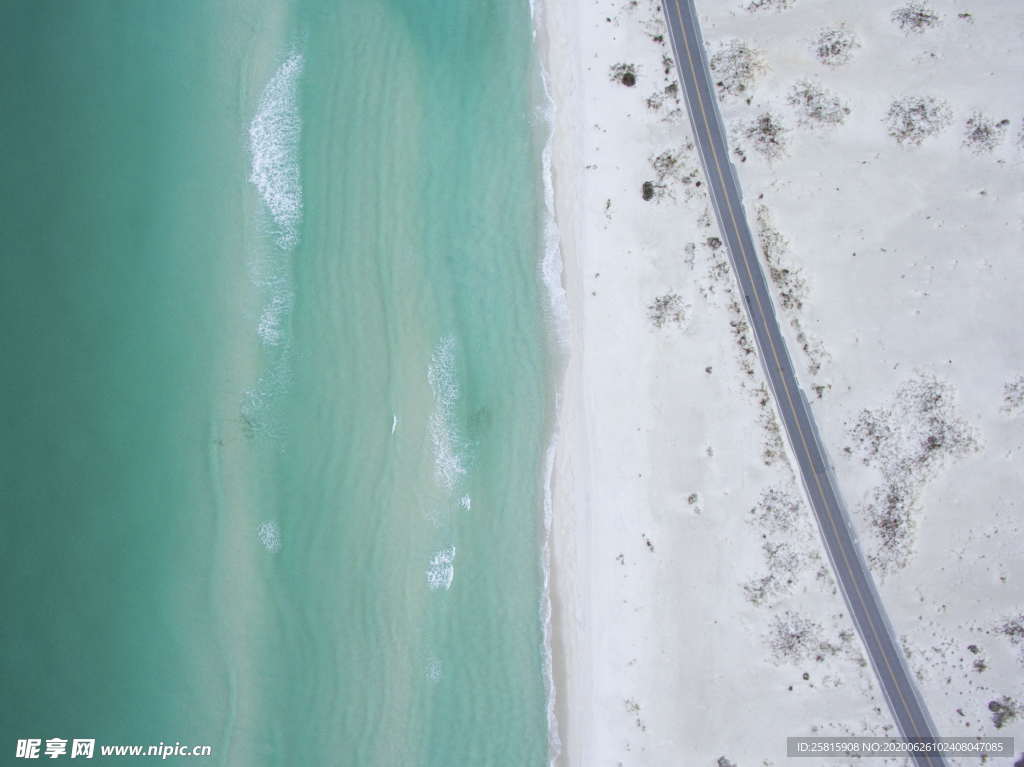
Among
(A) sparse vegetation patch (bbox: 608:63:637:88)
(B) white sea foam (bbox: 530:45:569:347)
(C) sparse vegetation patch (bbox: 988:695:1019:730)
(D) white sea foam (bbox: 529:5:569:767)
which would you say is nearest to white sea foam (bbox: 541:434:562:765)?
(D) white sea foam (bbox: 529:5:569:767)

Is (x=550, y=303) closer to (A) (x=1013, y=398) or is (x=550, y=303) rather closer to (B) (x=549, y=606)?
(B) (x=549, y=606)

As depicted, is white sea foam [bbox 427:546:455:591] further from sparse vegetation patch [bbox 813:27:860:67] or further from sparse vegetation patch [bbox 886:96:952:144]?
sparse vegetation patch [bbox 813:27:860:67]

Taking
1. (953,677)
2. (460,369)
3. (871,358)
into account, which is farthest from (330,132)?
(953,677)

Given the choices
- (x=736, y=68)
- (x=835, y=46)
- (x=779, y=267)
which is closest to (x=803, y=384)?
(x=779, y=267)

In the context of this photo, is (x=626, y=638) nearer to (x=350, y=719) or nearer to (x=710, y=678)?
(x=710, y=678)

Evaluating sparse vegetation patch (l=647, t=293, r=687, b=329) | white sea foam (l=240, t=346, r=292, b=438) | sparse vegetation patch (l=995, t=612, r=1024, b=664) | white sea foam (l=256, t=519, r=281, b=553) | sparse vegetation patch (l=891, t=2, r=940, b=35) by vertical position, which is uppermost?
sparse vegetation patch (l=891, t=2, r=940, b=35)

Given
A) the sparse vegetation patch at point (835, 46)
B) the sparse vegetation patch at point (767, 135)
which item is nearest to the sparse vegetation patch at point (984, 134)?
the sparse vegetation patch at point (835, 46)
